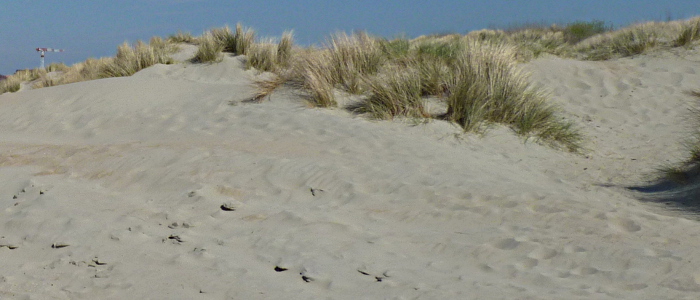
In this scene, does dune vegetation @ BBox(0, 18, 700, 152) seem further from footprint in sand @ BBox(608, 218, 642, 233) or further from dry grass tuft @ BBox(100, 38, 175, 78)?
footprint in sand @ BBox(608, 218, 642, 233)

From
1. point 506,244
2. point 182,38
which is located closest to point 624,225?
point 506,244

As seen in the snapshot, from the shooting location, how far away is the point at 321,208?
609 centimetres

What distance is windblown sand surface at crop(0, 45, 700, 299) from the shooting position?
4582mm

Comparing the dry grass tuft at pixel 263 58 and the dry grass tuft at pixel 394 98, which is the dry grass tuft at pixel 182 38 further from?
the dry grass tuft at pixel 394 98

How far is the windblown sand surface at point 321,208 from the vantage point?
15.0ft

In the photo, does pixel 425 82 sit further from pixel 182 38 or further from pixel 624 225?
pixel 182 38

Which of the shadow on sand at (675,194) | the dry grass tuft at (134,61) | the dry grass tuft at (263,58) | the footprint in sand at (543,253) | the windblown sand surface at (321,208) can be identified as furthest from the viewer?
the dry grass tuft at (134,61)

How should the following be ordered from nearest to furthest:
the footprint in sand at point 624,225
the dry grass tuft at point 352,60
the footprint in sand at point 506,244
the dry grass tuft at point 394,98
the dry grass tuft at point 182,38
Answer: the footprint in sand at point 506,244 → the footprint in sand at point 624,225 → the dry grass tuft at point 394,98 → the dry grass tuft at point 352,60 → the dry grass tuft at point 182,38

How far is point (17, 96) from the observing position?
41.5ft

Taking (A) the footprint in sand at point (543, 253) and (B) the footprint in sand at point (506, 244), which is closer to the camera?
(A) the footprint in sand at point (543, 253)

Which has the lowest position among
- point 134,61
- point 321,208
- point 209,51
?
point 321,208

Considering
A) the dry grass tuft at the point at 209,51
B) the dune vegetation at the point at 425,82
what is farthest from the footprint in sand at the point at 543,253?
the dry grass tuft at the point at 209,51

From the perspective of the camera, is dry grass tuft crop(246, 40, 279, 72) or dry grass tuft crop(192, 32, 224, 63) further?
dry grass tuft crop(192, 32, 224, 63)

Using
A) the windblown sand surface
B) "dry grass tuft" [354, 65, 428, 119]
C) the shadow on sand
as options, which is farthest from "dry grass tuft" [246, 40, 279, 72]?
the shadow on sand
